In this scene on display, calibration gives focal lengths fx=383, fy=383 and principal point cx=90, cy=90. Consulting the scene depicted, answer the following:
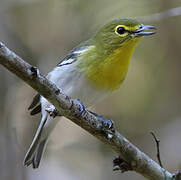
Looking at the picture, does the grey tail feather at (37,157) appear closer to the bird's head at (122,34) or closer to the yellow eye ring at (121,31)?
the bird's head at (122,34)

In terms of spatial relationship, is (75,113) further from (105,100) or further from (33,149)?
(105,100)

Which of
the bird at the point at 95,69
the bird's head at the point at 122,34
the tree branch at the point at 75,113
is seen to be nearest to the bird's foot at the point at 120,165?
the tree branch at the point at 75,113

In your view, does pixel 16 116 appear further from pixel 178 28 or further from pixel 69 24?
pixel 178 28

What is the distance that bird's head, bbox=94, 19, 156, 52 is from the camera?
4465 mm

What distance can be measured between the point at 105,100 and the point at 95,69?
2.84 m

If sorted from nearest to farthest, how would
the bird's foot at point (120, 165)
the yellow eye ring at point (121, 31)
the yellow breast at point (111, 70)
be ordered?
the bird's foot at point (120, 165) < the yellow breast at point (111, 70) < the yellow eye ring at point (121, 31)

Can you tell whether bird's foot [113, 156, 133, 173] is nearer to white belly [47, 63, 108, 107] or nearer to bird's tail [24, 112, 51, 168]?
white belly [47, 63, 108, 107]

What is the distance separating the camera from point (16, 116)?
21.2 feet

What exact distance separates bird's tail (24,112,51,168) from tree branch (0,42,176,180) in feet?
4.14

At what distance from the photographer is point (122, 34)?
4590mm

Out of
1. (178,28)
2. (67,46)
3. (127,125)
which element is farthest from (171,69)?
(67,46)

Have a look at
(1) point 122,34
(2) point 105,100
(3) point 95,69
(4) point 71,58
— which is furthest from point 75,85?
(2) point 105,100

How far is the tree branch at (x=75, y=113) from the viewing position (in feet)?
9.21

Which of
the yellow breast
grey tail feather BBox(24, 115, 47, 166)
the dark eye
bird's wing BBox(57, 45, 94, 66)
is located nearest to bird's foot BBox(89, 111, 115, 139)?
the yellow breast
